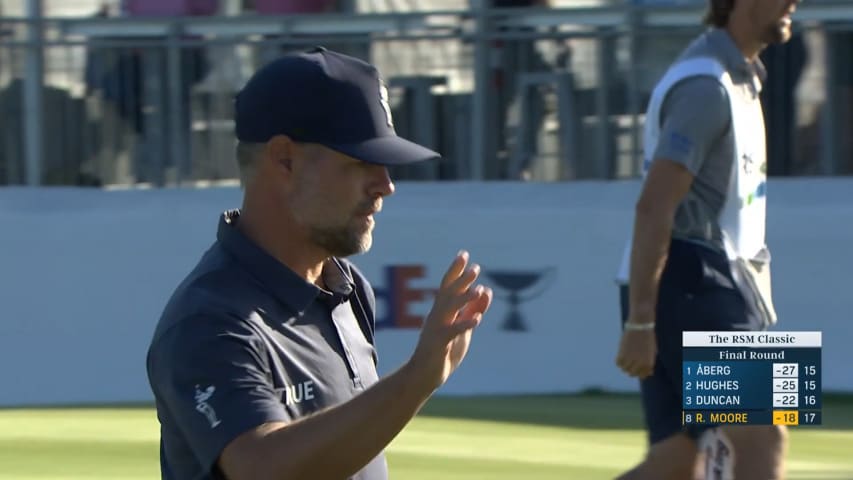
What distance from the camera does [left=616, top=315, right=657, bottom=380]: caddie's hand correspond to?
16.6ft

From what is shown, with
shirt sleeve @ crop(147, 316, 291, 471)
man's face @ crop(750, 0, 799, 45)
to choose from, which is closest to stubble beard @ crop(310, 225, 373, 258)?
shirt sleeve @ crop(147, 316, 291, 471)

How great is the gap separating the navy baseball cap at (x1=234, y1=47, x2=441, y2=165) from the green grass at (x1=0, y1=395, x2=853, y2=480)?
4.72 metres

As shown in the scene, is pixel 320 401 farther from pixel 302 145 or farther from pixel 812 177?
pixel 812 177

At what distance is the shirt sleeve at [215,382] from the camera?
2.81m

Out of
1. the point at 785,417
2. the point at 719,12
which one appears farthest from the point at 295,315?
the point at 719,12

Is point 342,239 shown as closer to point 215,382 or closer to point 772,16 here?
point 215,382

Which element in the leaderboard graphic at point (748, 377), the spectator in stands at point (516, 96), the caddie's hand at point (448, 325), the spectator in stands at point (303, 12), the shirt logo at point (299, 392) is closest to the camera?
the caddie's hand at point (448, 325)

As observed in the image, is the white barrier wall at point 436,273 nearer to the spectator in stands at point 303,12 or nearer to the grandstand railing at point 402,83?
the grandstand railing at point 402,83

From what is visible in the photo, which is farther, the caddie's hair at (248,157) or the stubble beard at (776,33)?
the stubble beard at (776,33)

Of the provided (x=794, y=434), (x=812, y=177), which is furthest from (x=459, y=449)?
(x=812, y=177)

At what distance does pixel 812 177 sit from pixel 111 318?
415 cm

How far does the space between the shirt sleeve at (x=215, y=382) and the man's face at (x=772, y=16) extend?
8.72ft

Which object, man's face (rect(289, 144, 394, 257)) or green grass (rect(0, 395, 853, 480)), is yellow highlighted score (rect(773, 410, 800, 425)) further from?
green grass (rect(0, 395, 853, 480))

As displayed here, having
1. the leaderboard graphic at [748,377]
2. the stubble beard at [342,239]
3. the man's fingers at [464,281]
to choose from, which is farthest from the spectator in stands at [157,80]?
the man's fingers at [464,281]
